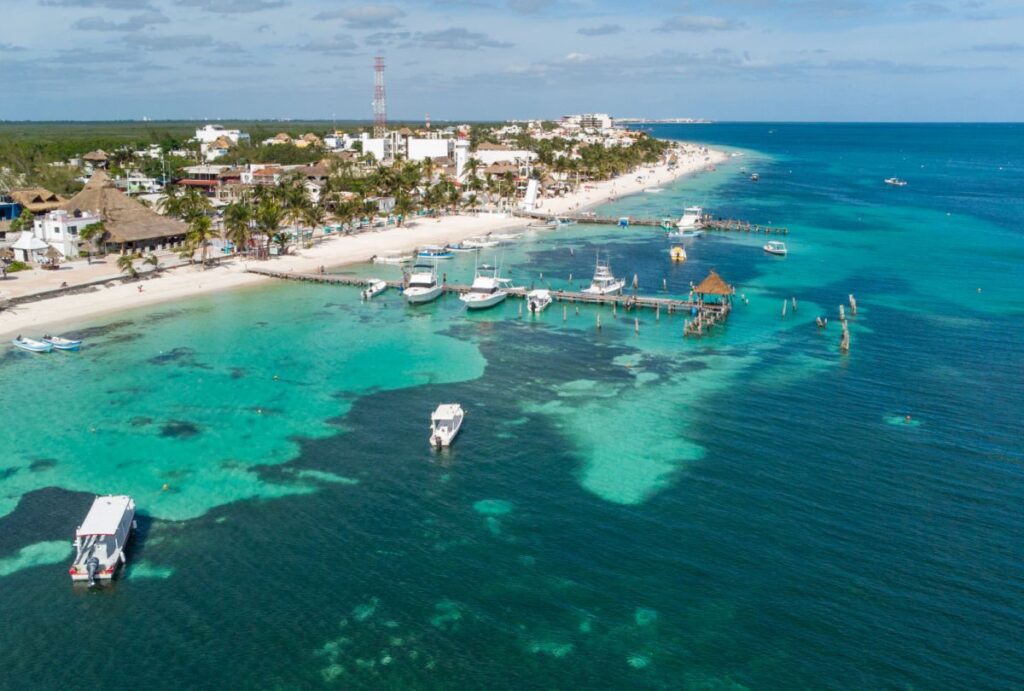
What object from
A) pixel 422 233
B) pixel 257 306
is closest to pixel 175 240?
pixel 257 306

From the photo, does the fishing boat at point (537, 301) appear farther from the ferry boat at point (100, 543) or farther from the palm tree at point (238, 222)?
the ferry boat at point (100, 543)

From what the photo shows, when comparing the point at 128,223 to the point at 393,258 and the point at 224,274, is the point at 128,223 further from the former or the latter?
the point at 393,258

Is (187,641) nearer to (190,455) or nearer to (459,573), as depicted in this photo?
(459,573)

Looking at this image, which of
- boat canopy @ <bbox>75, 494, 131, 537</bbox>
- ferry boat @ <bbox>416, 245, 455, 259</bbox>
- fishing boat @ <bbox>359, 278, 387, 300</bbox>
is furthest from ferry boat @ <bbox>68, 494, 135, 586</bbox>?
ferry boat @ <bbox>416, 245, 455, 259</bbox>

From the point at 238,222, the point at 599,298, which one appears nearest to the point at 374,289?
the point at 238,222

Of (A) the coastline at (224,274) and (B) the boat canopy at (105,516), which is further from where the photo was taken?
(A) the coastline at (224,274)

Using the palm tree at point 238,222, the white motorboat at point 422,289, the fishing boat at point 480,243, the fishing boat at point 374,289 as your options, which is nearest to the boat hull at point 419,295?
the white motorboat at point 422,289
